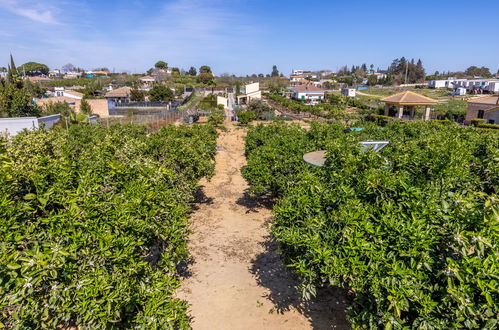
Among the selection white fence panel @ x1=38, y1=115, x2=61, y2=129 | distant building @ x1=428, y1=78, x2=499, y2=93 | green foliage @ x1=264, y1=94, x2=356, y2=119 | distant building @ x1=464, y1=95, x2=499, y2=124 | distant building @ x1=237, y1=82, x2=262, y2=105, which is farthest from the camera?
distant building @ x1=428, y1=78, x2=499, y2=93

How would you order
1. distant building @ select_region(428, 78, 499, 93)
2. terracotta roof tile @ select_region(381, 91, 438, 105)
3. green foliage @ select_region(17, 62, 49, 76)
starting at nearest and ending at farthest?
terracotta roof tile @ select_region(381, 91, 438, 105) → distant building @ select_region(428, 78, 499, 93) → green foliage @ select_region(17, 62, 49, 76)

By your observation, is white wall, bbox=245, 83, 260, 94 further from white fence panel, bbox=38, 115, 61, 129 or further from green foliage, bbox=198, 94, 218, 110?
white fence panel, bbox=38, 115, 61, 129

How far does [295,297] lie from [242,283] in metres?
1.66

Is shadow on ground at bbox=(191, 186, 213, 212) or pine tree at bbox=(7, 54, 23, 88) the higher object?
pine tree at bbox=(7, 54, 23, 88)

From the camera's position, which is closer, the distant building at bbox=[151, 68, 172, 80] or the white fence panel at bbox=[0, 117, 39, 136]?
the white fence panel at bbox=[0, 117, 39, 136]

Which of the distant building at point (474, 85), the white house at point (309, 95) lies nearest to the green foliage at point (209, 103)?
the white house at point (309, 95)

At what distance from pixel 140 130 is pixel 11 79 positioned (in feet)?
137

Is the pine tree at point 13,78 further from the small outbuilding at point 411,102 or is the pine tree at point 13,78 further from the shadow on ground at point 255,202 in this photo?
the small outbuilding at point 411,102

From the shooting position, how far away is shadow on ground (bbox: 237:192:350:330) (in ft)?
23.6

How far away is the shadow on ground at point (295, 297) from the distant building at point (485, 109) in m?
35.5

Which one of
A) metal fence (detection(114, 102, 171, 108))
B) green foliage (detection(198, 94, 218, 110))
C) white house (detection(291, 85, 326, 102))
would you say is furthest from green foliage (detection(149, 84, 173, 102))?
white house (detection(291, 85, 326, 102))

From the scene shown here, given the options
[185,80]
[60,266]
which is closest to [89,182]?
[60,266]

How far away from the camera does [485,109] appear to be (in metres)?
34.1

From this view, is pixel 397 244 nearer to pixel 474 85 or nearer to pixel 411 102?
pixel 411 102
